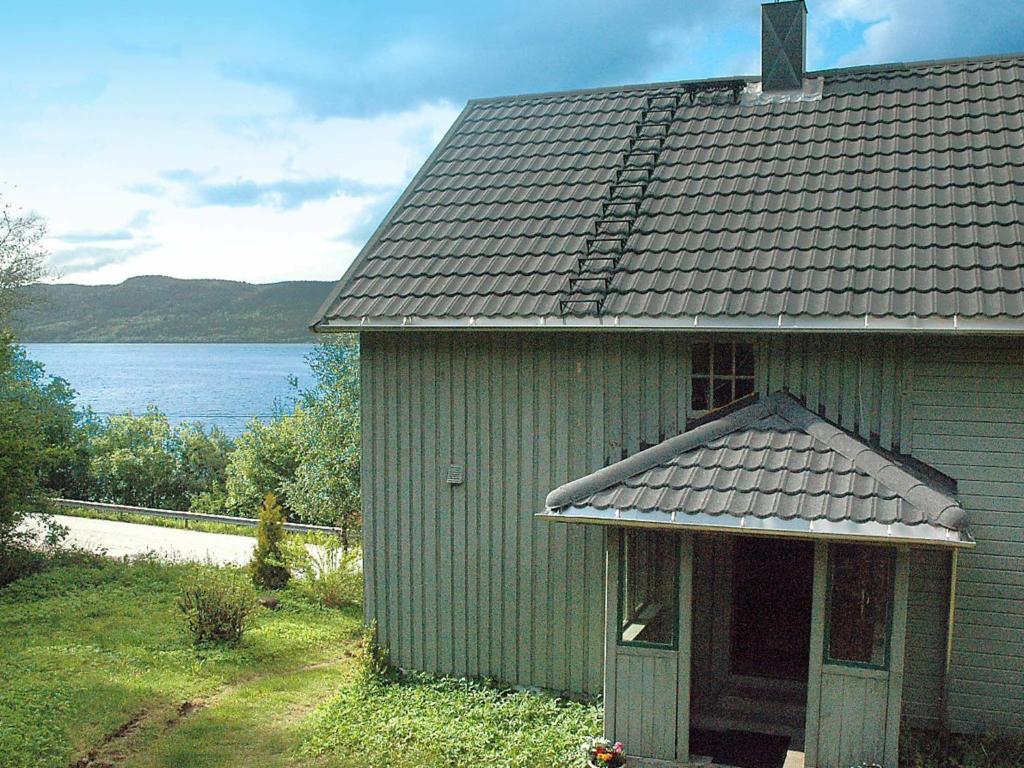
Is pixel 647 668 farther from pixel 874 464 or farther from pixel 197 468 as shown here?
pixel 197 468

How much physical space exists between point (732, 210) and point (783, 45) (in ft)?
11.3

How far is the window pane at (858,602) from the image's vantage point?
703 cm

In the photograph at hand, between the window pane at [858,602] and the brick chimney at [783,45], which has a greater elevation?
the brick chimney at [783,45]

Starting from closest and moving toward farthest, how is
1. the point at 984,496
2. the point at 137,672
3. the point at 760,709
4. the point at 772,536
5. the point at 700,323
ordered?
the point at 772,536 → the point at 984,496 → the point at 700,323 → the point at 760,709 → the point at 137,672

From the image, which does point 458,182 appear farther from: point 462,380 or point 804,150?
point 804,150

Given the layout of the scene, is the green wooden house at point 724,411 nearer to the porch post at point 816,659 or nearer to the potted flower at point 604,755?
the porch post at point 816,659

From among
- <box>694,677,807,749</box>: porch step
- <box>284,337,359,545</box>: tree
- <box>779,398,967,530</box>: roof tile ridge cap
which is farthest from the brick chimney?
<box>284,337,359,545</box>: tree

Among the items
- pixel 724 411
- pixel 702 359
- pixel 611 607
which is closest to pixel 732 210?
pixel 702 359

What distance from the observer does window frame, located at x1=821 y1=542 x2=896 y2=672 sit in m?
6.91

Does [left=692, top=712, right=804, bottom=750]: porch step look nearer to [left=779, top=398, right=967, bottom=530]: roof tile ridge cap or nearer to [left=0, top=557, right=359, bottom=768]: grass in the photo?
[left=779, top=398, right=967, bottom=530]: roof tile ridge cap

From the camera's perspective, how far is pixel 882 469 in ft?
23.0

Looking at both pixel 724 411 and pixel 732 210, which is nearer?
pixel 724 411

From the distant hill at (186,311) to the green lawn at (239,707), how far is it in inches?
3704

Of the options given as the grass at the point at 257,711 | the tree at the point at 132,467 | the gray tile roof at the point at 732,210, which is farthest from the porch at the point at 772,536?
the tree at the point at 132,467
